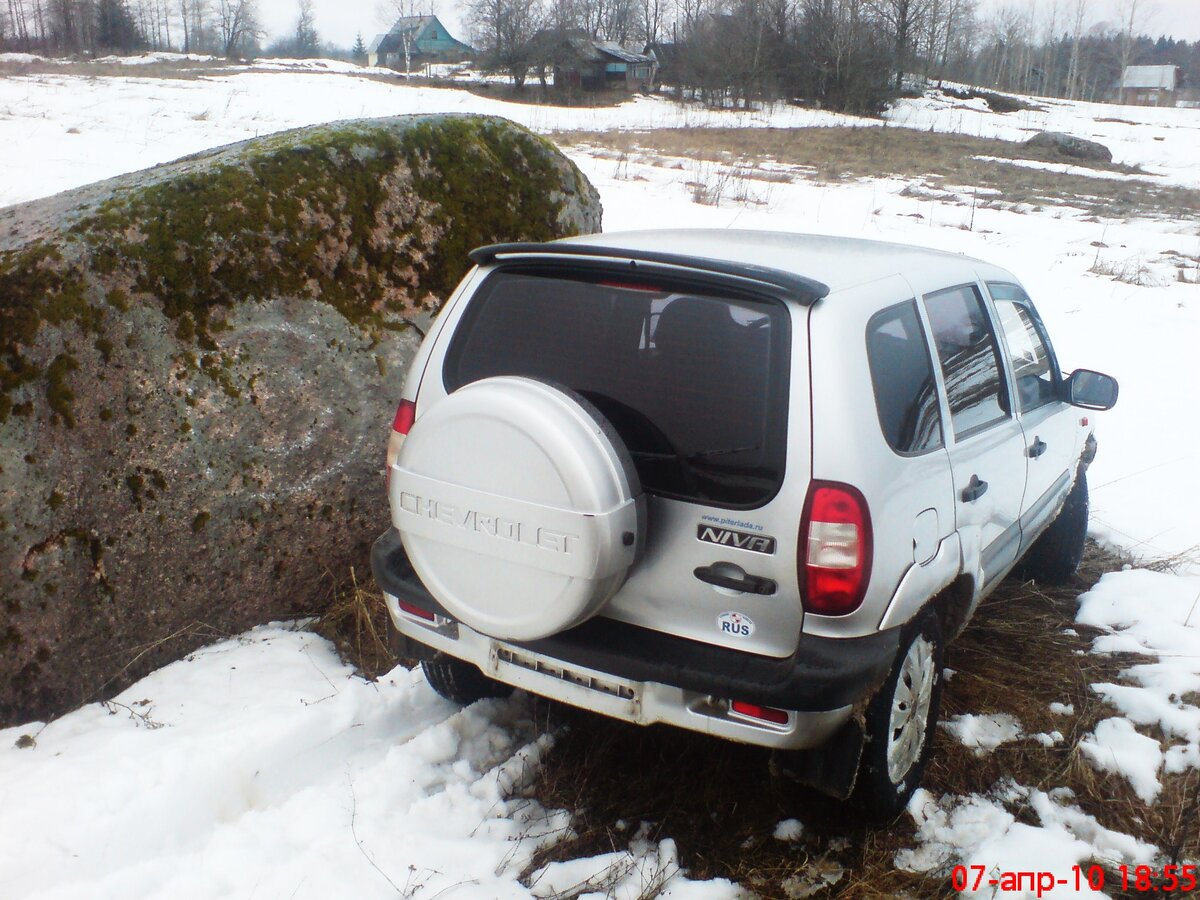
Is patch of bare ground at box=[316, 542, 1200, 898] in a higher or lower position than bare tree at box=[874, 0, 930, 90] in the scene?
lower

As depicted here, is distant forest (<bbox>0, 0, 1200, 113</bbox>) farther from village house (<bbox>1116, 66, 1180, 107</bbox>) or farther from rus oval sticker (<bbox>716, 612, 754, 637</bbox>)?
rus oval sticker (<bbox>716, 612, 754, 637</bbox>)

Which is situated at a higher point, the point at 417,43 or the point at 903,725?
the point at 417,43

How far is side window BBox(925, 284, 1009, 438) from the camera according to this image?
2.97 meters

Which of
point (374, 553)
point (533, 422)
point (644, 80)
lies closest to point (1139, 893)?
point (533, 422)

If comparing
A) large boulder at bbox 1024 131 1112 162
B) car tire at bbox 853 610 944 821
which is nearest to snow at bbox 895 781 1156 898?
car tire at bbox 853 610 944 821

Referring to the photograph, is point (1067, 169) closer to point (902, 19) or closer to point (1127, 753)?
point (1127, 753)

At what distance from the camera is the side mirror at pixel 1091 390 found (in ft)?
12.7

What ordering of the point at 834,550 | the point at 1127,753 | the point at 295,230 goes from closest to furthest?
the point at 834,550 → the point at 1127,753 → the point at 295,230

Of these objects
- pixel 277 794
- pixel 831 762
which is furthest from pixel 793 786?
pixel 277 794

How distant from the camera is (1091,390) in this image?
3928mm

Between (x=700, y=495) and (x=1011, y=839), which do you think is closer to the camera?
(x=700, y=495)

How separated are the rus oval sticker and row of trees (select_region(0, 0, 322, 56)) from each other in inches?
2763

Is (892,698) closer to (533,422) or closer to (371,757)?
(533,422)

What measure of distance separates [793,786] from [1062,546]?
2459mm
